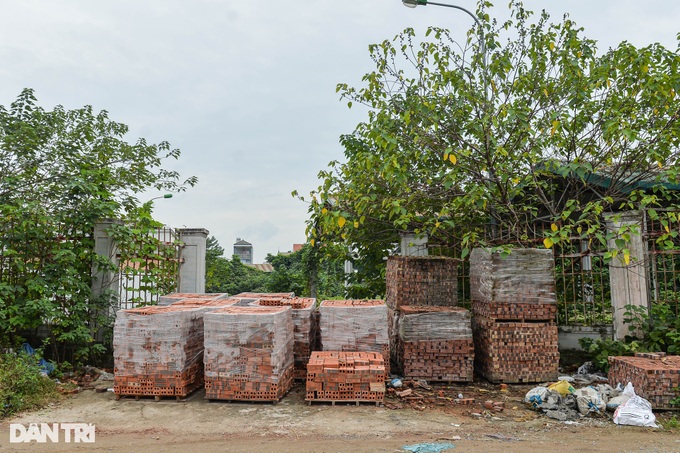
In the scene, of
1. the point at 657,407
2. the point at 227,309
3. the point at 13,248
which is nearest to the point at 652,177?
the point at 657,407

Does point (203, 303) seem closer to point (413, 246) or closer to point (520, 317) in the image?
point (413, 246)

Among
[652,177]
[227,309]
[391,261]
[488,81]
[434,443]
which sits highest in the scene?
[488,81]

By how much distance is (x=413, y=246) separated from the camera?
387 inches

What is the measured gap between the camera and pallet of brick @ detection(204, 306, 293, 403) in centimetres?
639

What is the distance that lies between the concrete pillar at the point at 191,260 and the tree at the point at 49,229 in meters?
1.34

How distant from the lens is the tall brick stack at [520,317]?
754 centimetres

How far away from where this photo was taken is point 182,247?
1042 cm

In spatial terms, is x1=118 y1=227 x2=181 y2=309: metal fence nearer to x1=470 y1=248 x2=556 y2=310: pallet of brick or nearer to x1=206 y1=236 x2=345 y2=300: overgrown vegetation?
x1=206 y1=236 x2=345 y2=300: overgrown vegetation

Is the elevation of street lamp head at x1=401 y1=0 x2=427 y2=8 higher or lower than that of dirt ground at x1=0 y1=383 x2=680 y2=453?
higher

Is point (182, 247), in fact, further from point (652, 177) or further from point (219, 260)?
point (219, 260)

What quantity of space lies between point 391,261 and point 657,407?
4534mm

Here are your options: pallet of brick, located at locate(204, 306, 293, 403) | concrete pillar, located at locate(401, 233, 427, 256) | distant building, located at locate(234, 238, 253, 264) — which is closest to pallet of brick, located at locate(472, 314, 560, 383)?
concrete pillar, located at locate(401, 233, 427, 256)

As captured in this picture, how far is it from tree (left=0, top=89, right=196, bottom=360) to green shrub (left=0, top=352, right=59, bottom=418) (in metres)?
0.83

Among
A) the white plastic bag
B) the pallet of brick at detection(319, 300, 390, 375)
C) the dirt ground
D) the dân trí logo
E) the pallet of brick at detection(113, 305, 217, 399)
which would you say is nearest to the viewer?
the dirt ground
